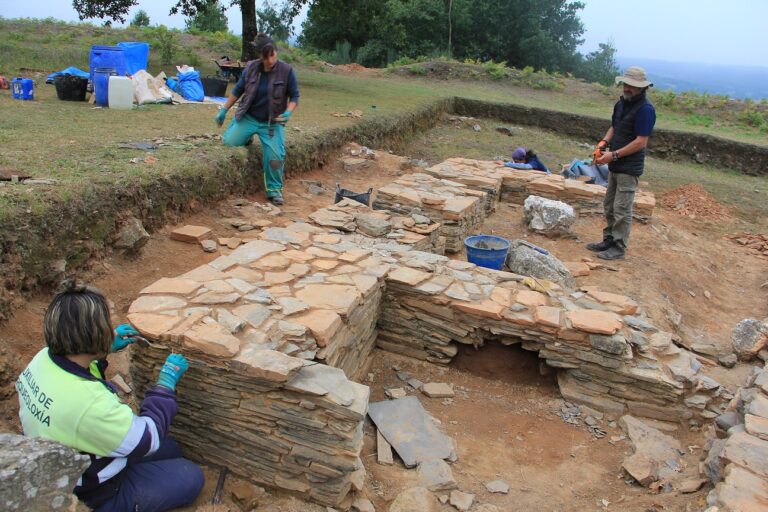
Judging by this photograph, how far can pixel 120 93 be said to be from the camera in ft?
27.5

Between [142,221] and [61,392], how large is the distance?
3.00 m

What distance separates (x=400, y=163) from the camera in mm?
9023

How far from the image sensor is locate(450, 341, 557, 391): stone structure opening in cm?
425

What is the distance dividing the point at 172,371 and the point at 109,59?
891 cm

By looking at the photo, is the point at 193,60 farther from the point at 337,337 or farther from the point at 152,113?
the point at 337,337

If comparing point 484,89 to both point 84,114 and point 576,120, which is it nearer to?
point 576,120

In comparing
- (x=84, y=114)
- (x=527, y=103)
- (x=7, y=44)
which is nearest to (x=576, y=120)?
(x=527, y=103)

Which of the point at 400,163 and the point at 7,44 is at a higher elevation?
the point at 7,44

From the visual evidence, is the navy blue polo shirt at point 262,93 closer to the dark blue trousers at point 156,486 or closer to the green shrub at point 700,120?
the dark blue trousers at point 156,486

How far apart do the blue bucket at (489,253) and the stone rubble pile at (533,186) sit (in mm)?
2135

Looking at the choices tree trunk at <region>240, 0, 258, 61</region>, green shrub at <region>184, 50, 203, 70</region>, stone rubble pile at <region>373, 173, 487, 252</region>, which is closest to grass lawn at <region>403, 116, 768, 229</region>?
stone rubble pile at <region>373, 173, 487, 252</region>

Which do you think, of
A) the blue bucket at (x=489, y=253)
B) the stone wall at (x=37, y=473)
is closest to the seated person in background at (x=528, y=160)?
the blue bucket at (x=489, y=253)

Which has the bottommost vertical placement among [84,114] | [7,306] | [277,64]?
[7,306]

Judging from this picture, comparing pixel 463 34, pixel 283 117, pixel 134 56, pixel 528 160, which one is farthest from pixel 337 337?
pixel 463 34
